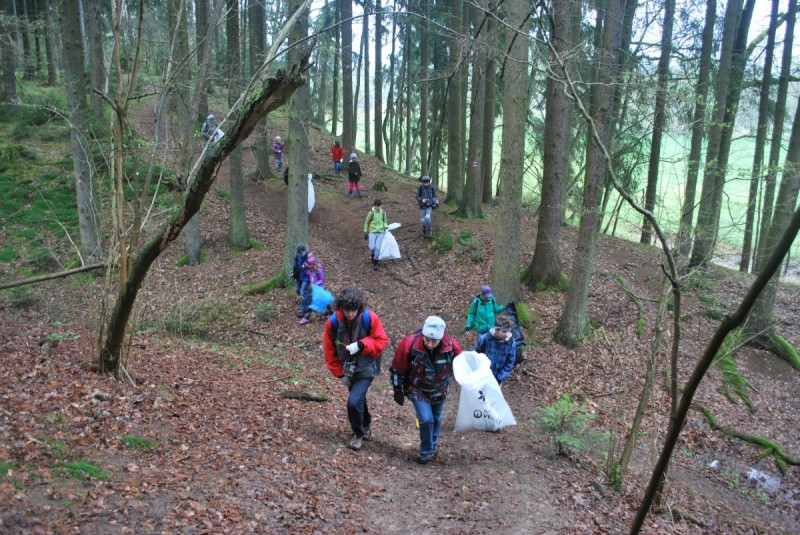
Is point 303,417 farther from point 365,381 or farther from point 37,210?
point 37,210

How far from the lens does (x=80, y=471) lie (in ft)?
12.7

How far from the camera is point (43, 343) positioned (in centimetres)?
627

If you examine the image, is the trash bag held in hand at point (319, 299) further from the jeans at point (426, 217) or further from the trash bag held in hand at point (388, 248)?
the jeans at point (426, 217)

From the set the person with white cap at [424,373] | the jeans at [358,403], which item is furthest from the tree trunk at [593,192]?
the jeans at [358,403]

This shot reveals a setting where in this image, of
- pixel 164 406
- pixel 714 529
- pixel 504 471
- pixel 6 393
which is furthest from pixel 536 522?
pixel 6 393

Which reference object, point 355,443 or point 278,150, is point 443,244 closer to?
point 355,443

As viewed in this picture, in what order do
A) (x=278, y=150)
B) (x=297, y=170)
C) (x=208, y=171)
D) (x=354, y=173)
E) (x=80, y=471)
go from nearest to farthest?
(x=80, y=471)
(x=208, y=171)
(x=297, y=170)
(x=354, y=173)
(x=278, y=150)

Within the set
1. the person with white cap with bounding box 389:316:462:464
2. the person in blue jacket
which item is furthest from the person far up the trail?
the person with white cap with bounding box 389:316:462:464

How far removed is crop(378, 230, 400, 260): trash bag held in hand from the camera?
13.7 meters

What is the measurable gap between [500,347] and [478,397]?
128 cm

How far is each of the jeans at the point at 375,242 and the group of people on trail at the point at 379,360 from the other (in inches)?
315

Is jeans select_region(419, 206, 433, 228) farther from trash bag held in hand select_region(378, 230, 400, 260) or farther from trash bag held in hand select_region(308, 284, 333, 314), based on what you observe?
trash bag held in hand select_region(308, 284, 333, 314)

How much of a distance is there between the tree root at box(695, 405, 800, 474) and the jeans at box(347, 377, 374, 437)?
Result: 658cm

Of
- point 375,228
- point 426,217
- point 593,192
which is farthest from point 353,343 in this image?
point 426,217
